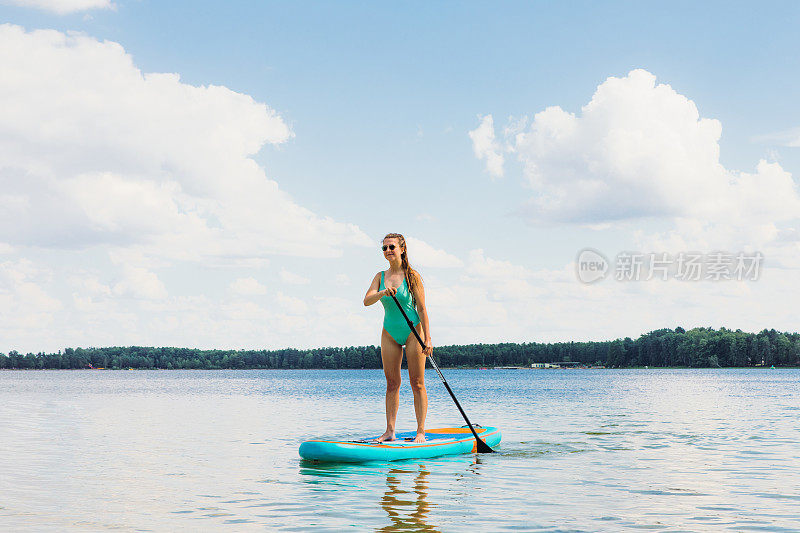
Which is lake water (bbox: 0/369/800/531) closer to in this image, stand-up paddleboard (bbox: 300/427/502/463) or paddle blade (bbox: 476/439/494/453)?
stand-up paddleboard (bbox: 300/427/502/463)

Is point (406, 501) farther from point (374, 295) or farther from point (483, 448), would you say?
point (483, 448)

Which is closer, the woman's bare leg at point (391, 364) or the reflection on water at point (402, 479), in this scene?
the reflection on water at point (402, 479)

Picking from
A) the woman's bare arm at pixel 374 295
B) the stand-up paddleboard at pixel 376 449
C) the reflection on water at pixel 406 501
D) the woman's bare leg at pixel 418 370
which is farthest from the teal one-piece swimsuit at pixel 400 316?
the reflection on water at pixel 406 501

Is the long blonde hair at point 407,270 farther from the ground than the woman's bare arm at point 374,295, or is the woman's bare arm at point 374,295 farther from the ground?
the long blonde hair at point 407,270

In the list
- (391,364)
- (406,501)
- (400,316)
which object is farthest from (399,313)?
(406,501)

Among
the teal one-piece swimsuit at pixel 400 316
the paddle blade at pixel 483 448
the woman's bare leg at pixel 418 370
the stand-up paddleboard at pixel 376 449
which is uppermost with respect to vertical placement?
the teal one-piece swimsuit at pixel 400 316

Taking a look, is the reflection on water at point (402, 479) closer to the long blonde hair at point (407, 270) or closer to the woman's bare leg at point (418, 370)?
the woman's bare leg at point (418, 370)

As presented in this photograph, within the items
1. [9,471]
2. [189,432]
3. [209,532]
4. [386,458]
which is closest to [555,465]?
[386,458]

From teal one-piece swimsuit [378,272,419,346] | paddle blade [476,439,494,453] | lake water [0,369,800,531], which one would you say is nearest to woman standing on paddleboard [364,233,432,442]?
teal one-piece swimsuit [378,272,419,346]

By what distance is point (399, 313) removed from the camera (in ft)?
40.2

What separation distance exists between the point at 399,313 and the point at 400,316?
5 cm

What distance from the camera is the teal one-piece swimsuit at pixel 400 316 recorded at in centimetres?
1212

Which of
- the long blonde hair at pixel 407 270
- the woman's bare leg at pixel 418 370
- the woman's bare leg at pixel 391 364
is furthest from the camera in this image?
the woman's bare leg at pixel 391 364

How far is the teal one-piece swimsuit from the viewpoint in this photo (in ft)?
39.8
